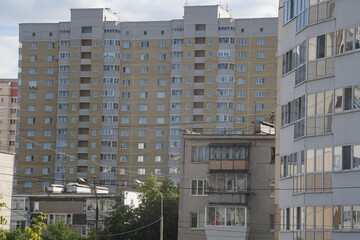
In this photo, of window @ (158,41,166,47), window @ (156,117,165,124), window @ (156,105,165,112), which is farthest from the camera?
window @ (158,41,166,47)

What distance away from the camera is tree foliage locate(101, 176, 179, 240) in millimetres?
84188

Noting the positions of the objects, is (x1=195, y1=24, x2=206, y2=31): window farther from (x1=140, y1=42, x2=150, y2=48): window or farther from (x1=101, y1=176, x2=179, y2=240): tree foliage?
(x1=101, y1=176, x2=179, y2=240): tree foliage

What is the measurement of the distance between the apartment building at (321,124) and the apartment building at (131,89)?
97.9m

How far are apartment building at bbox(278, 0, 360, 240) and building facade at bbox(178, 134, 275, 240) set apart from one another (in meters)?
24.4

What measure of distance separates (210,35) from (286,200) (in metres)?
105

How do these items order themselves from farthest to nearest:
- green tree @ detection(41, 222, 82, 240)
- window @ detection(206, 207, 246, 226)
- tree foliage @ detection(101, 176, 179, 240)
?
green tree @ detection(41, 222, 82, 240) → tree foliage @ detection(101, 176, 179, 240) → window @ detection(206, 207, 246, 226)

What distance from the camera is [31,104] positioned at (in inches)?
6191

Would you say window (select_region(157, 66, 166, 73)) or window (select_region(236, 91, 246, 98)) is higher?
window (select_region(157, 66, 166, 73))

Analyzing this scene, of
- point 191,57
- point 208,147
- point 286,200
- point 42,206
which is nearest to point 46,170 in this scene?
point 191,57

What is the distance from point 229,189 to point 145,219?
16.3 meters

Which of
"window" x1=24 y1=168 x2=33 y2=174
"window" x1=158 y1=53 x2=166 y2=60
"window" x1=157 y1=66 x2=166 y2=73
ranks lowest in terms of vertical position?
"window" x1=24 y1=168 x2=33 y2=174

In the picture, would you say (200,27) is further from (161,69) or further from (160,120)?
(160,120)

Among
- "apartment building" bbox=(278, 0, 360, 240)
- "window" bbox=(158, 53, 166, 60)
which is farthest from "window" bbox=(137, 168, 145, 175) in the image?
"apartment building" bbox=(278, 0, 360, 240)

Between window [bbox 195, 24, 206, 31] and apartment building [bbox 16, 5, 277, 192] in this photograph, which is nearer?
apartment building [bbox 16, 5, 277, 192]
